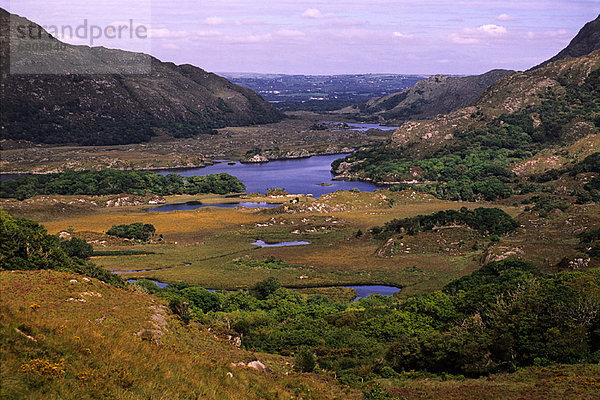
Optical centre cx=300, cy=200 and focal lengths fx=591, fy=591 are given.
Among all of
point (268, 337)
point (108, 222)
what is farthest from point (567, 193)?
point (268, 337)

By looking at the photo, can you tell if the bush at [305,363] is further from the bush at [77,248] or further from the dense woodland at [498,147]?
the dense woodland at [498,147]

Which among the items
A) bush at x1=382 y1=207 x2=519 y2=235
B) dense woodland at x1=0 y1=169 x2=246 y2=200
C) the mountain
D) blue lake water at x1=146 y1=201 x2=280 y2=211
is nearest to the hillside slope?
bush at x1=382 y1=207 x2=519 y2=235

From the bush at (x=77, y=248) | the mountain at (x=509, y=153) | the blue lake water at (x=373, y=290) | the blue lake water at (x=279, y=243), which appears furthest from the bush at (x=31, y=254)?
the mountain at (x=509, y=153)

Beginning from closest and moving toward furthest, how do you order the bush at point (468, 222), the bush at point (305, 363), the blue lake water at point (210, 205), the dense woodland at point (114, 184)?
the bush at point (305, 363) → the bush at point (468, 222) → the blue lake water at point (210, 205) → the dense woodland at point (114, 184)

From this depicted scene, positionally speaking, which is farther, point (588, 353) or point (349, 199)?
point (349, 199)

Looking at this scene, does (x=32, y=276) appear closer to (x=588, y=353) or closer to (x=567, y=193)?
(x=588, y=353)

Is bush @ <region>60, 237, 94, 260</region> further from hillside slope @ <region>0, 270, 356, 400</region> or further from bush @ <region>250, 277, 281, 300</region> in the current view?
Result: hillside slope @ <region>0, 270, 356, 400</region>
